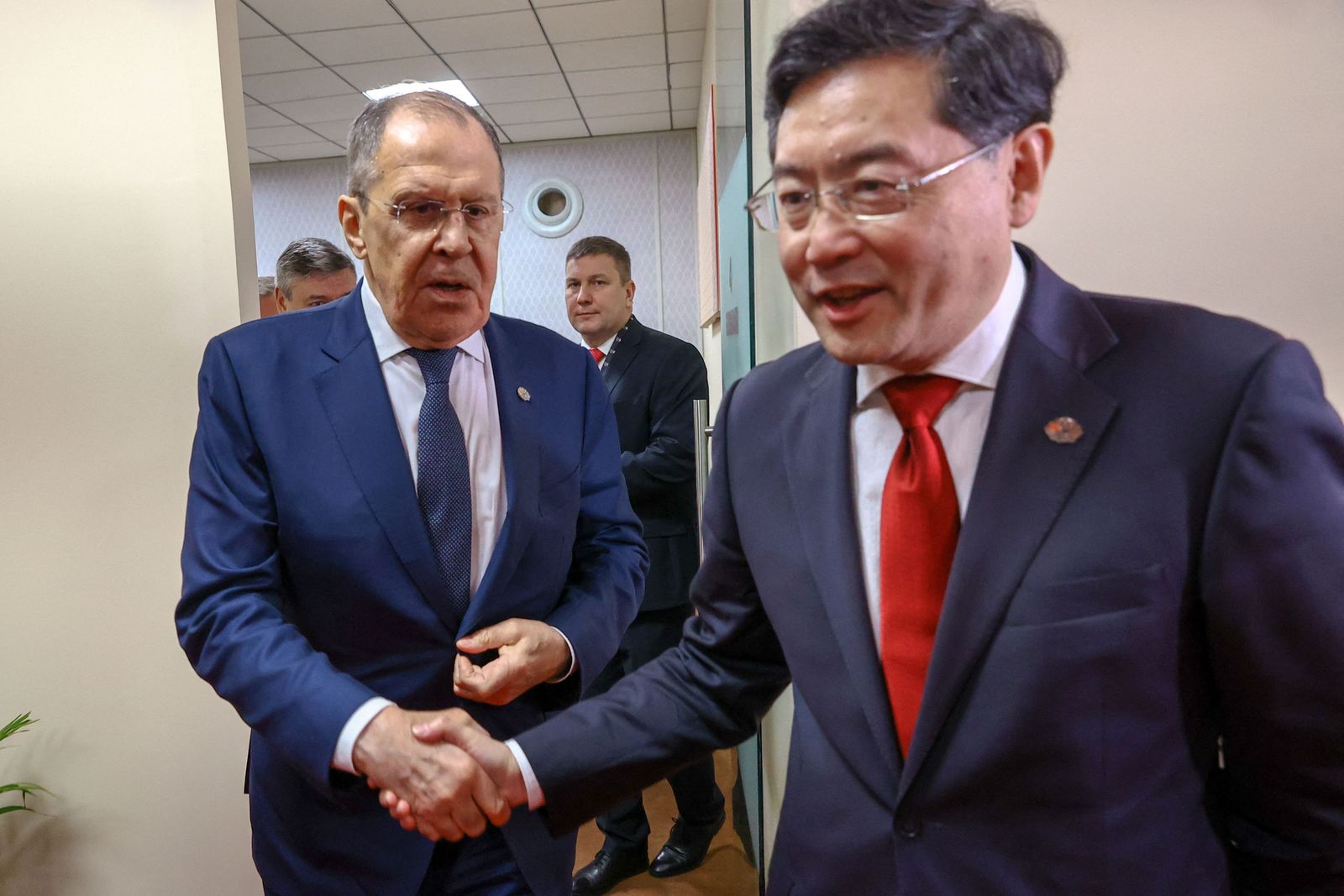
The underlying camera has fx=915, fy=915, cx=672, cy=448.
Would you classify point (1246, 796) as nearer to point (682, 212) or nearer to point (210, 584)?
point (210, 584)

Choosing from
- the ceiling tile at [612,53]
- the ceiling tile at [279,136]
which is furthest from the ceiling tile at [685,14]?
the ceiling tile at [279,136]

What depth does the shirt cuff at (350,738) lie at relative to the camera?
114 cm

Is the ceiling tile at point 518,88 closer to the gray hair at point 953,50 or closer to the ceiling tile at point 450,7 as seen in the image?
the ceiling tile at point 450,7

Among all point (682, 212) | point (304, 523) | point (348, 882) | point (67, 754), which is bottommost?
point (67, 754)

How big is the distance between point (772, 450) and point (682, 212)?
19.8 ft

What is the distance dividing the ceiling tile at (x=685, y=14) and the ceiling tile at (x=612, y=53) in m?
0.18

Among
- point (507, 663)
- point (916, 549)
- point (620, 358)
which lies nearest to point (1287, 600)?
point (916, 549)

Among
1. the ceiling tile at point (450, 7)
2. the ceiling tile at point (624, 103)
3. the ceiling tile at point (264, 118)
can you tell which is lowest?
the ceiling tile at point (264, 118)

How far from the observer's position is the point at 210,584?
1.22 meters

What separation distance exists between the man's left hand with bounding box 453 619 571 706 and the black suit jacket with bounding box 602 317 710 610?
1494mm

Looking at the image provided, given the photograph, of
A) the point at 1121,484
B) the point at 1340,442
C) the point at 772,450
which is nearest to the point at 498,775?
the point at 772,450

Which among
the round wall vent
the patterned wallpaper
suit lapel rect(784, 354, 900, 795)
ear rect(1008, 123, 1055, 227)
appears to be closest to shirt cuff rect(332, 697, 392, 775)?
suit lapel rect(784, 354, 900, 795)

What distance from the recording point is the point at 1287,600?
73 cm

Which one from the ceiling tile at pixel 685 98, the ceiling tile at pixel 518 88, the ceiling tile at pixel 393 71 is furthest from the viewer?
the ceiling tile at pixel 685 98
